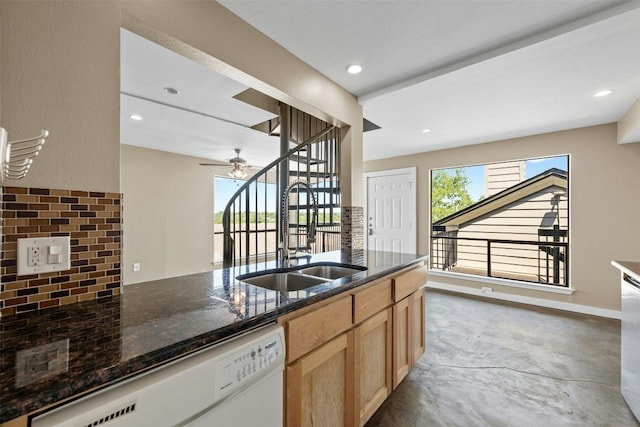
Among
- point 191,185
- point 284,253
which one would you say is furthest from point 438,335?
point 191,185

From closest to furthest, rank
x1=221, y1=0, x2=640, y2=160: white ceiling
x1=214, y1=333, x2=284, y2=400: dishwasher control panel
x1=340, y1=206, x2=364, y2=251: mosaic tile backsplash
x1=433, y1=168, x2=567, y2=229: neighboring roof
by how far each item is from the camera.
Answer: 1. x1=214, y1=333, x2=284, y2=400: dishwasher control panel
2. x1=221, y1=0, x2=640, y2=160: white ceiling
3. x1=340, y1=206, x2=364, y2=251: mosaic tile backsplash
4. x1=433, y1=168, x2=567, y2=229: neighboring roof

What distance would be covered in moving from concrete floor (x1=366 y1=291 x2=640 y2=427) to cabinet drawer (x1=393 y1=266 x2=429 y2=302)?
0.71m

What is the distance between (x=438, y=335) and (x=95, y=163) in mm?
3113

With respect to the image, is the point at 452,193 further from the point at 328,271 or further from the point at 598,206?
the point at 328,271

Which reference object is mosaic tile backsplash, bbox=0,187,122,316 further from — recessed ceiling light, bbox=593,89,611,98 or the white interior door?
the white interior door

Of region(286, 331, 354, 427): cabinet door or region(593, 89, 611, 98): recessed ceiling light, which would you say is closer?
region(286, 331, 354, 427): cabinet door

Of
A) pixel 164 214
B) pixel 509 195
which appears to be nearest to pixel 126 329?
pixel 164 214

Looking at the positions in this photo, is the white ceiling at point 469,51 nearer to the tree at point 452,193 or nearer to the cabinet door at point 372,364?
the cabinet door at point 372,364

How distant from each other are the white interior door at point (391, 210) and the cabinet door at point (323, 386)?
3781mm

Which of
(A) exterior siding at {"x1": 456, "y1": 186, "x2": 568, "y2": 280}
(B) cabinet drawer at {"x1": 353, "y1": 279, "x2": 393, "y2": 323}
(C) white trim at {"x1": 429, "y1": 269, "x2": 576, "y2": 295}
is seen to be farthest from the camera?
(A) exterior siding at {"x1": 456, "y1": 186, "x2": 568, "y2": 280}

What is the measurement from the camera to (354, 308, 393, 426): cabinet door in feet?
4.81

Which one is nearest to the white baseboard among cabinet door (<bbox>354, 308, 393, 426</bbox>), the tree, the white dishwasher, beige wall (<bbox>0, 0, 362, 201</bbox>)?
the tree

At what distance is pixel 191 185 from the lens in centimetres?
544

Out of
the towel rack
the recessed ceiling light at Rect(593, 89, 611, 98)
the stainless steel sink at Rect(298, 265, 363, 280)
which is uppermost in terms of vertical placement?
the recessed ceiling light at Rect(593, 89, 611, 98)
